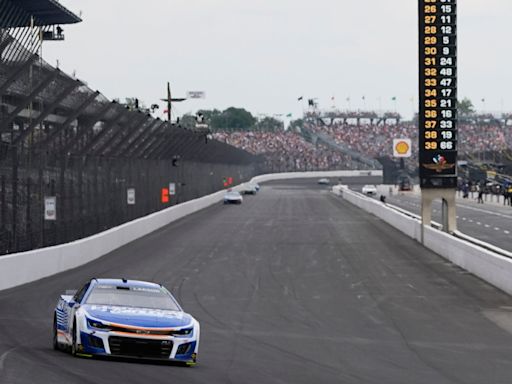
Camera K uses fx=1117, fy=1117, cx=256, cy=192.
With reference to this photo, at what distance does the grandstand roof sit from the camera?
69.6 metres

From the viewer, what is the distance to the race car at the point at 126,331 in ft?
42.6

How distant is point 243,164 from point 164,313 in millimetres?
112563

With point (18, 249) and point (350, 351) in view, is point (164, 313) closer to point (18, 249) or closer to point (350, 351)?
point (350, 351)

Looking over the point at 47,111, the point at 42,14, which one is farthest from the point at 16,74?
the point at 42,14

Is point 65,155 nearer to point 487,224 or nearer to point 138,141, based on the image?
point 138,141

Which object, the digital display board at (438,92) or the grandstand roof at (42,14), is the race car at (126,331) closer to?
the digital display board at (438,92)

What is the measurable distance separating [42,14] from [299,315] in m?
58.4

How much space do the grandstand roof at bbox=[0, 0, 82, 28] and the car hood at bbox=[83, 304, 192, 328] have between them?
56.5 meters

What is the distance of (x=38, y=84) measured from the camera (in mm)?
24531

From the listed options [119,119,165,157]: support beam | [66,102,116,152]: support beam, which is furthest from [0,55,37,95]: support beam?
[119,119,165,157]: support beam

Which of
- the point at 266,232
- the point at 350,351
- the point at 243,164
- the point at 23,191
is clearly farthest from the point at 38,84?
the point at 243,164

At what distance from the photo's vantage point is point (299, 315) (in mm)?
20438

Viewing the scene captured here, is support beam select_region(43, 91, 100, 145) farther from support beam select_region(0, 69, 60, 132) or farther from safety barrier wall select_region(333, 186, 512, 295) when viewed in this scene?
safety barrier wall select_region(333, 186, 512, 295)

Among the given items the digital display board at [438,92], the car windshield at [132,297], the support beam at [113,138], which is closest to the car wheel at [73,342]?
the car windshield at [132,297]
